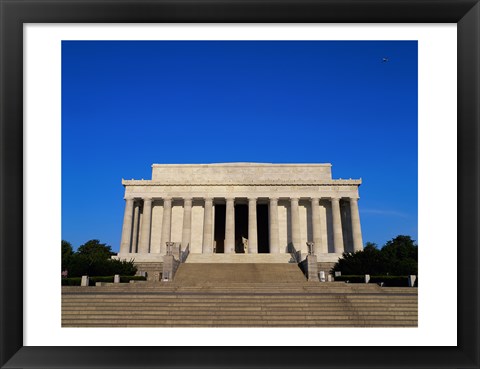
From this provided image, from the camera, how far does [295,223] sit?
57.1 m

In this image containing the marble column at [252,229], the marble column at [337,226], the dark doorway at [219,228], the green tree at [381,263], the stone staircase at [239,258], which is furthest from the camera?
the dark doorway at [219,228]

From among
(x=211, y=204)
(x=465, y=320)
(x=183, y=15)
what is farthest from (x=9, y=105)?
(x=211, y=204)

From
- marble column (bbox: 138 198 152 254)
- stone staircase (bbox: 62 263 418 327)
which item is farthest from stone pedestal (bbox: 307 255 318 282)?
marble column (bbox: 138 198 152 254)

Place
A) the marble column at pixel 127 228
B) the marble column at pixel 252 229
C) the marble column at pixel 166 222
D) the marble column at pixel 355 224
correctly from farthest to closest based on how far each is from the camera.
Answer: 1. the marble column at pixel 166 222
2. the marble column at pixel 127 228
3. the marble column at pixel 355 224
4. the marble column at pixel 252 229

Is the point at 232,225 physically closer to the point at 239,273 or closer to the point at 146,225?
the point at 146,225

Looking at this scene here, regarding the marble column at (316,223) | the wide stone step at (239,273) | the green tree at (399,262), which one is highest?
the marble column at (316,223)

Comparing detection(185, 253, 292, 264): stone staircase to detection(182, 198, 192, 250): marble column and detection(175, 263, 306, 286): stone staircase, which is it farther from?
detection(182, 198, 192, 250): marble column

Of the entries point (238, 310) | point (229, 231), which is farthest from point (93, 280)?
point (229, 231)

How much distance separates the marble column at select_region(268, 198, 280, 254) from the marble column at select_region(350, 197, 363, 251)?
8154mm

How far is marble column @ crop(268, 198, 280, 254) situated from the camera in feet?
182

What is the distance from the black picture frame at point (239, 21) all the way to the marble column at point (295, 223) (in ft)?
153

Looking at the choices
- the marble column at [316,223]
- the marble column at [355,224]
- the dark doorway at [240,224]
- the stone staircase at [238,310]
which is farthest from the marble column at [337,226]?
the stone staircase at [238,310]

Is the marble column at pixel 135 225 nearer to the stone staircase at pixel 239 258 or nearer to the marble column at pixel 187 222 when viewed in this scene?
the marble column at pixel 187 222

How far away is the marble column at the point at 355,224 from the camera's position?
184ft
